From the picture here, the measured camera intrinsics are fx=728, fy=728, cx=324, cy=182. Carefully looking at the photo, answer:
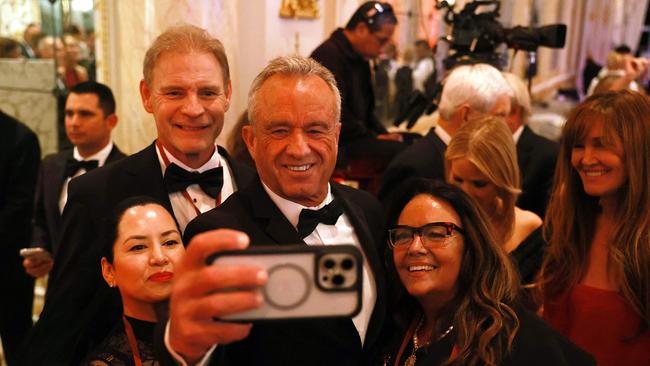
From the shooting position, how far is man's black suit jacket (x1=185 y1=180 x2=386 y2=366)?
1.66 m

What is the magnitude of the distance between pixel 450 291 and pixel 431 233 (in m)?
0.16

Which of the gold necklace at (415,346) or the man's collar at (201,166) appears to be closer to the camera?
the gold necklace at (415,346)

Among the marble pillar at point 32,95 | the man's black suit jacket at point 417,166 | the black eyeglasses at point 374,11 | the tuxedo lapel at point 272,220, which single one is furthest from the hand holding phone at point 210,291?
the marble pillar at point 32,95

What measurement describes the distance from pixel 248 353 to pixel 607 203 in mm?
1327

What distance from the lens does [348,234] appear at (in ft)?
6.48

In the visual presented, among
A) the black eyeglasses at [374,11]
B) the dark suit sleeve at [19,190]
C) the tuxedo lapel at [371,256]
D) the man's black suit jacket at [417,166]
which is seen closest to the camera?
the tuxedo lapel at [371,256]

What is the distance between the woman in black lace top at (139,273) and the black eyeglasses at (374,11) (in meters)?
3.00

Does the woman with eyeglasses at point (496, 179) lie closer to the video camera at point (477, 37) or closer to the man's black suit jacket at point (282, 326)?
the man's black suit jacket at point (282, 326)

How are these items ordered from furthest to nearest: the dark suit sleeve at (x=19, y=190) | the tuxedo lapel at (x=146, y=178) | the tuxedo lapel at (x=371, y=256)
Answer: the dark suit sleeve at (x=19, y=190) → the tuxedo lapel at (x=146, y=178) → the tuxedo lapel at (x=371, y=256)

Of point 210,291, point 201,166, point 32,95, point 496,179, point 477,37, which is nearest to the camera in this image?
point 210,291

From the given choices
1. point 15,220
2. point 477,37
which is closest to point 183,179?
point 15,220

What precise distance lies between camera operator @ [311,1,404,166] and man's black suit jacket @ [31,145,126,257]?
154 cm

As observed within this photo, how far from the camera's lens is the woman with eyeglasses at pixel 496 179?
8.75 ft

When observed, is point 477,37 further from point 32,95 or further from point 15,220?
point 32,95
